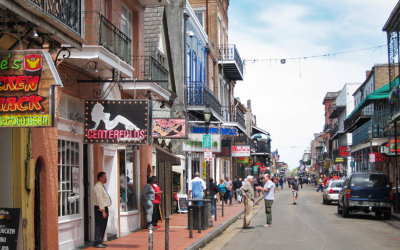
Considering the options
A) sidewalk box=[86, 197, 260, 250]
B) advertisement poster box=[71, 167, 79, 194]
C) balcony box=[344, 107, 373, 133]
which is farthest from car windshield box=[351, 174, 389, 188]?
balcony box=[344, 107, 373, 133]

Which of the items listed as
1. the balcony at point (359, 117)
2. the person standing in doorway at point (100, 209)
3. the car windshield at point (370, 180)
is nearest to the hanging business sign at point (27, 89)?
the person standing in doorway at point (100, 209)

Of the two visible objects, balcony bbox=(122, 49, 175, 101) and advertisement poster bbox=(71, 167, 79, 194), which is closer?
advertisement poster bbox=(71, 167, 79, 194)

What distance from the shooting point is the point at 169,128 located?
17.6 m

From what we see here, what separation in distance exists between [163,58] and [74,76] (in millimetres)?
10097

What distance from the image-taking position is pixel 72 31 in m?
9.44

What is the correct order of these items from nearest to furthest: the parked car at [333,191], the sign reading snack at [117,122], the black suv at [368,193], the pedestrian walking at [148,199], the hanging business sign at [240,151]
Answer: the sign reading snack at [117,122]
the pedestrian walking at [148,199]
the black suv at [368,193]
the parked car at [333,191]
the hanging business sign at [240,151]

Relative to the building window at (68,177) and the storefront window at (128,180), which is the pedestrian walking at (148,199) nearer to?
the storefront window at (128,180)

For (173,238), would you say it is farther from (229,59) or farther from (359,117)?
(359,117)

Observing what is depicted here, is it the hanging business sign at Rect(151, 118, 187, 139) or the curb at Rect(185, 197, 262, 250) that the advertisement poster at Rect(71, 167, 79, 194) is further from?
the hanging business sign at Rect(151, 118, 187, 139)

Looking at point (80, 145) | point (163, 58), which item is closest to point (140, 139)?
point (80, 145)

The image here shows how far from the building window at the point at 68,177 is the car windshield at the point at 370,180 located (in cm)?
1316

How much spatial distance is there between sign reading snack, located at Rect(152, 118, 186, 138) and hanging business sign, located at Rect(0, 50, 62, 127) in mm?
9625

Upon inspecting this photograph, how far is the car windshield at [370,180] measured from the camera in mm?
22516

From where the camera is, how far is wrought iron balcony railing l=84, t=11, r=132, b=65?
42.4ft
